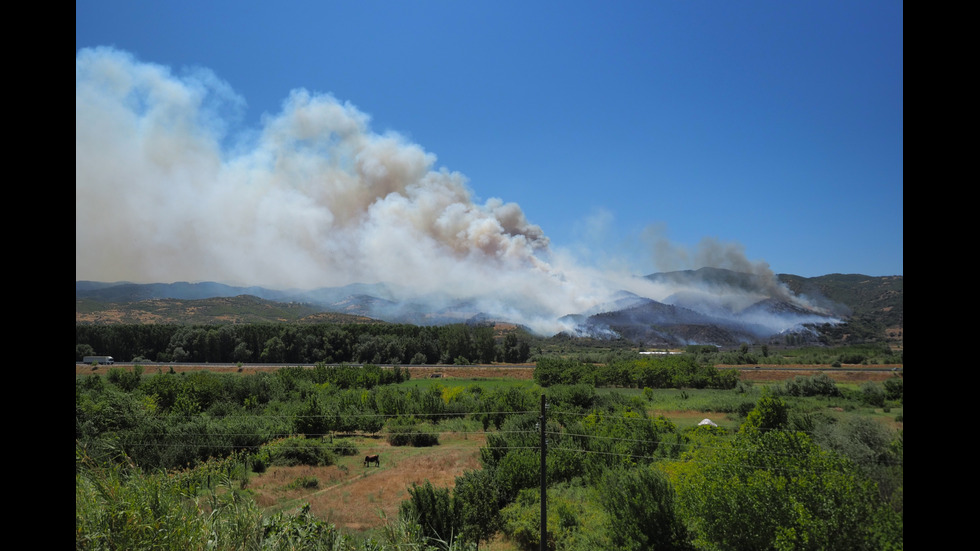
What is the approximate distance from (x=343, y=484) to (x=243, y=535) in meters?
19.3

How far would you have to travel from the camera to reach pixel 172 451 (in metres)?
24.9

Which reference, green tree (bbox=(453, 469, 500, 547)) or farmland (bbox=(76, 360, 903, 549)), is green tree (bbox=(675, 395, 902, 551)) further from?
green tree (bbox=(453, 469, 500, 547))

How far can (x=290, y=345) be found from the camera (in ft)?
213

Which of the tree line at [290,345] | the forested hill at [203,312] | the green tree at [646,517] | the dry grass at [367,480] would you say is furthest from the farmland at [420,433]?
the forested hill at [203,312]

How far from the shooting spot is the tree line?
63.5m

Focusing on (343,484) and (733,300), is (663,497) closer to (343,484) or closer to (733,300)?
(343,484)

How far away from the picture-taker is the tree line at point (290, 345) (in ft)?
208

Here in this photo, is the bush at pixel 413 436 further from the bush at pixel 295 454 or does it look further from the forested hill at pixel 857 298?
the forested hill at pixel 857 298

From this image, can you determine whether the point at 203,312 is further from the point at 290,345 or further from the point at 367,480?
the point at 367,480

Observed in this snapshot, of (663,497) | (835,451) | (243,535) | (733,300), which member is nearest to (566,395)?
(663,497)

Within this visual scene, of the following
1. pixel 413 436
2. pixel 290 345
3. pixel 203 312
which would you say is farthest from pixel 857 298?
pixel 203 312

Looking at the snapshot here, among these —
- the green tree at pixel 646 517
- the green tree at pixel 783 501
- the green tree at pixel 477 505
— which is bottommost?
the green tree at pixel 477 505
